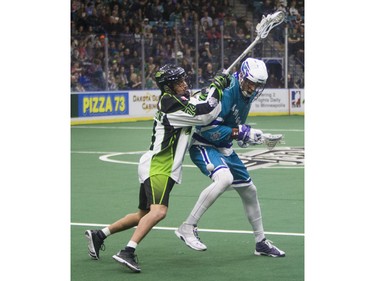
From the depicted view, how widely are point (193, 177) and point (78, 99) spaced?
35.5 feet

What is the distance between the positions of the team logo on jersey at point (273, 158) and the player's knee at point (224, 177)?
21.1 feet

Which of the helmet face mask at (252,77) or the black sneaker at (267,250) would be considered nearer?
the helmet face mask at (252,77)

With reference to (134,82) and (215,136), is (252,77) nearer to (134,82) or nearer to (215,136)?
(215,136)

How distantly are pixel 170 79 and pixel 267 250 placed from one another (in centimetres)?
159

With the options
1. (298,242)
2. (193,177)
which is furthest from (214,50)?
(298,242)

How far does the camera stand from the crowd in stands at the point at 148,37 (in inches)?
913

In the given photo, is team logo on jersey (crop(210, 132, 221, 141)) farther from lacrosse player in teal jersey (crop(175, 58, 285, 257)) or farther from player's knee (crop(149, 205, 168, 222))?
player's knee (crop(149, 205, 168, 222))

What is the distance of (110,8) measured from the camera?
26.9 meters

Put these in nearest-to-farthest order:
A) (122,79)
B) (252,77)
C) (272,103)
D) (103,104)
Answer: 1. (252,77)
2. (103,104)
3. (122,79)
4. (272,103)

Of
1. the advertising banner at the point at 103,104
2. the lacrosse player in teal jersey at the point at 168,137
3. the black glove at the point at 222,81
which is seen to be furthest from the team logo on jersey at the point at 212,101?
the advertising banner at the point at 103,104

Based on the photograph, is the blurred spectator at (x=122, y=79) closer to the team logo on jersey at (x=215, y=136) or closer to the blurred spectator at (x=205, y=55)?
the blurred spectator at (x=205, y=55)

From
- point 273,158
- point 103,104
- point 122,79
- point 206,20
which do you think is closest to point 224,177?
point 273,158

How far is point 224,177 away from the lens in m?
6.25

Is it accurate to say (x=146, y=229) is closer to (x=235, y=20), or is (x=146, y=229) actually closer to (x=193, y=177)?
(x=193, y=177)
